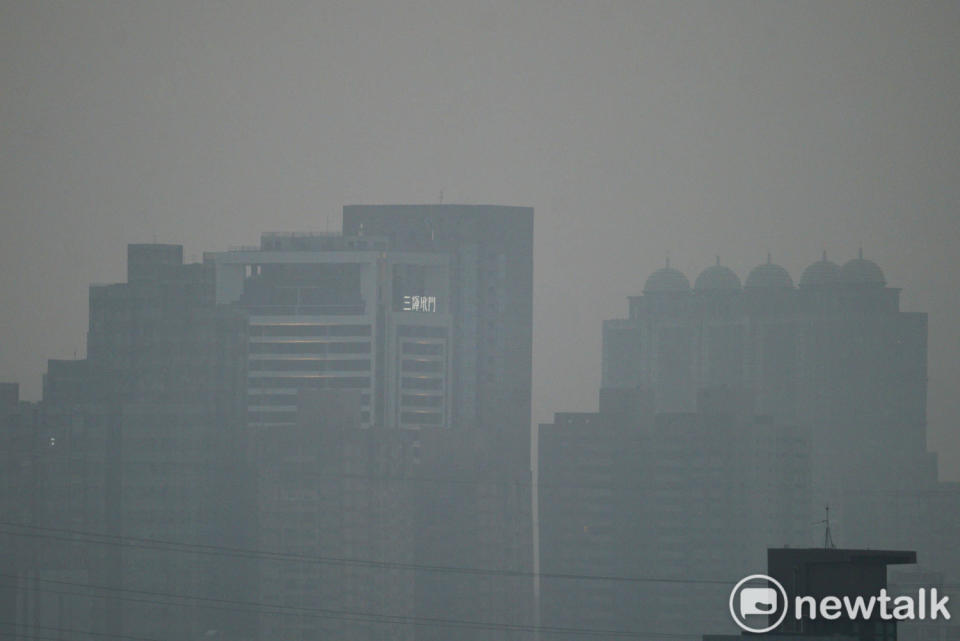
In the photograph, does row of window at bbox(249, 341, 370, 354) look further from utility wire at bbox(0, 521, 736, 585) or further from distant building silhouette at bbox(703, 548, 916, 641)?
distant building silhouette at bbox(703, 548, 916, 641)

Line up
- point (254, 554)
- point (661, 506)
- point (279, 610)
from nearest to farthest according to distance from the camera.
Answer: point (279, 610)
point (254, 554)
point (661, 506)

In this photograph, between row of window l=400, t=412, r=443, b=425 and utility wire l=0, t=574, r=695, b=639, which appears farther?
row of window l=400, t=412, r=443, b=425

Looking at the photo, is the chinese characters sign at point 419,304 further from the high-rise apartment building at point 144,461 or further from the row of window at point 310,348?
the high-rise apartment building at point 144,461

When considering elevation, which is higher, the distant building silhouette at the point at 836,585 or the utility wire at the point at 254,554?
the distant building silhouette at the point at 836,585

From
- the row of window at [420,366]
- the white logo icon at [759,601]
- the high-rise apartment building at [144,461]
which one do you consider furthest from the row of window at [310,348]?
the white logo icon at [759,601]

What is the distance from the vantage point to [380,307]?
16788 cm

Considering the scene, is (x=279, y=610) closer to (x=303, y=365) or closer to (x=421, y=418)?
(x=303, y=365)

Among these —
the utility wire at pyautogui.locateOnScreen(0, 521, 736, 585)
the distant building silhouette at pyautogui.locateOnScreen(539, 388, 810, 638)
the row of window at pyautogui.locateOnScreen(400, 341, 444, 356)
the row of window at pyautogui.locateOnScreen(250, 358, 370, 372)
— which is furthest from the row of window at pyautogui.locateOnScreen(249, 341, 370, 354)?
the utility wire at pyautogui.locateOnScreen(0, 521, 736, 585)

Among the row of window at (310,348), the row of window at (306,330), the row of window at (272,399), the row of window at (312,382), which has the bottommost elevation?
the row of window at (272,399)

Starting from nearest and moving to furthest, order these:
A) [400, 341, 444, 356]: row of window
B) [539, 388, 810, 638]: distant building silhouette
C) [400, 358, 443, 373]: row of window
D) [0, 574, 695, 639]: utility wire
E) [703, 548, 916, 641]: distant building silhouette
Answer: [703, 548, 916, 641]: distant building silhouette → [0, 574, 695, 639]: utility wire → [539, 388, 810, 638]: distant building silhouette → [400, 358, 443, 373]: row of window → [400, 341, 444, 356]: row of window

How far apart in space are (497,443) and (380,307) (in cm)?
2236

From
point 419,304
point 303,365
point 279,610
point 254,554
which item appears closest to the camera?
point 279,610

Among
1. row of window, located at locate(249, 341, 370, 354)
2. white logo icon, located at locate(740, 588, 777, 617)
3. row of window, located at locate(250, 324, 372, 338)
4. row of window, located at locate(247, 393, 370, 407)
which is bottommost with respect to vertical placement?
white logo icon, located at locate(740, 588, 777, 617)

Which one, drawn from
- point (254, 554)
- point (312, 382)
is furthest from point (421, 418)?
point (254, 554)
